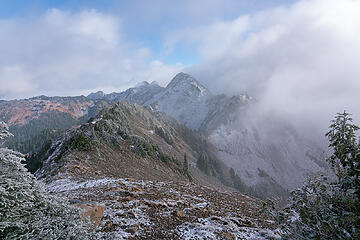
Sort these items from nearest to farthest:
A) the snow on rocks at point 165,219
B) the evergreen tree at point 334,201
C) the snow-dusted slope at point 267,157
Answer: the evergreen tree at point 334,201 → the snow on rocks at point 165,219 → the snow-dusted slope at point 267,157

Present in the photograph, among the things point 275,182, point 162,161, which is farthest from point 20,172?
point 275,182

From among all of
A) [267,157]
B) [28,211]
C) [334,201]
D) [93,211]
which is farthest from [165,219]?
[267,157]

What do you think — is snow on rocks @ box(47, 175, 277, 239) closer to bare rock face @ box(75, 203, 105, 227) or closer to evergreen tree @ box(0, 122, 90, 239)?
bare rock face @ box(75, 203, 105, 227)

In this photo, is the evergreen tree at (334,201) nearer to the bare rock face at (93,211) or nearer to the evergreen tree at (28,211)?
the evergreen tree at (28,211)

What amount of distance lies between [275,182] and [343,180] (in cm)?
15517

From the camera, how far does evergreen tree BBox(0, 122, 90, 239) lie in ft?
21.0

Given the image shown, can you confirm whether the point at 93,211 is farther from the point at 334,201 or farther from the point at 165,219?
the point at 334,201

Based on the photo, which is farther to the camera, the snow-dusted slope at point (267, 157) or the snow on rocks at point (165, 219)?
the snow-dusted slope at point (267, 157)

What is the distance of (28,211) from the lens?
23.8ft

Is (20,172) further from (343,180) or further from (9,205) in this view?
(343,180)

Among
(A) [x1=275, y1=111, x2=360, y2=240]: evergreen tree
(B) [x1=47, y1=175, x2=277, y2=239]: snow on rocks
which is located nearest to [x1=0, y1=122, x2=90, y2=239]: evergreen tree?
(B) [x1=47, y1=175, x2=277, y2=239]: snow on rocks

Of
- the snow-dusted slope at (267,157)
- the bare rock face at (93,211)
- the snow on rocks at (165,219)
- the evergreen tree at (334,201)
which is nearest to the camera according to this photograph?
the evergreen tree at (334,201)

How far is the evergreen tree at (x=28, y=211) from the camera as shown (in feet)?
21.0

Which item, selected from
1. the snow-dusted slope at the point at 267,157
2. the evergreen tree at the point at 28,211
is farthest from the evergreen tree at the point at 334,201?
the snow-dusted slope at the point at 267,157
